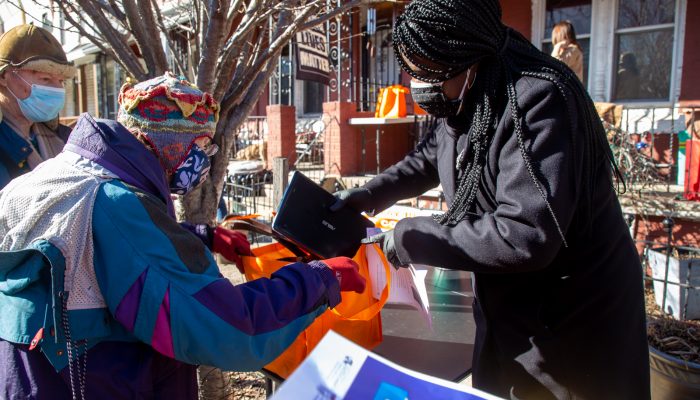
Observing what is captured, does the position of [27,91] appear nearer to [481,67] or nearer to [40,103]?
[40,103]

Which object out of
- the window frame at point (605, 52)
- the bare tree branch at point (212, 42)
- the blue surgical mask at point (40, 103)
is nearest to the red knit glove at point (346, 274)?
the bare tree branch at point (212, 42)

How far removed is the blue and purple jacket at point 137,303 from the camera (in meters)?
1.17

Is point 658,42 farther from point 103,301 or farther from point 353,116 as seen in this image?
point 103,301

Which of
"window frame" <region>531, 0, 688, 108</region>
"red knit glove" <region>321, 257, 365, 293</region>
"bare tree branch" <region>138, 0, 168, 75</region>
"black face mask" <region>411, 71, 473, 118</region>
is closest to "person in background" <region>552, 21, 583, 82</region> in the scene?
"window frame" <region>531, 0, 688, 108</region>

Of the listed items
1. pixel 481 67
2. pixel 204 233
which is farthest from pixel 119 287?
pixel 481 67

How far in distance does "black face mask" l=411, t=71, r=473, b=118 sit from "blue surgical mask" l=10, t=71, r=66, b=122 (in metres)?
2.04

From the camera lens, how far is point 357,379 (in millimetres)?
938

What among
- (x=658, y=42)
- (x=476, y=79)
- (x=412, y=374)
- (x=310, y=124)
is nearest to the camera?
(x=412, y=374)

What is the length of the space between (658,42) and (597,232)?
315 inches

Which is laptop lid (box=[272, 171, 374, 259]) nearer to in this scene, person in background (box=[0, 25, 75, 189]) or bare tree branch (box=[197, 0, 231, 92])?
bare tree branch (box=[197, 0, 231, 92])

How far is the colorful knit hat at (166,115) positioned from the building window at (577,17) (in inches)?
325

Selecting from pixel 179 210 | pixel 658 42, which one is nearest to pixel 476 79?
pixel 179 210

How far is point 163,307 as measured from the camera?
3.82 feet

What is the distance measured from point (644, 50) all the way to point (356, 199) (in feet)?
25.8
